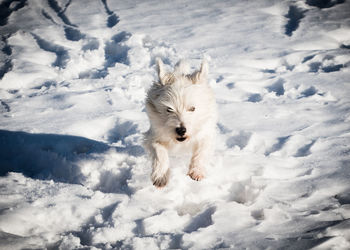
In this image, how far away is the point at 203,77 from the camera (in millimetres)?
3498

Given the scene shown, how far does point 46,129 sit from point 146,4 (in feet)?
25.3

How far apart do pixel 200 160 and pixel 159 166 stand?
1.49 ft

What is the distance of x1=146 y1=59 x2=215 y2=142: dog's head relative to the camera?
Result: 3131mm

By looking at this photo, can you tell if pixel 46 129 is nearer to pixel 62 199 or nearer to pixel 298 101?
pixel 62 199

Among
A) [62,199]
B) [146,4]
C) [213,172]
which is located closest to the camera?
[62,199]

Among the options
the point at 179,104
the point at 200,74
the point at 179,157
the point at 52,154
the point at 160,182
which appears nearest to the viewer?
the point at 160,182

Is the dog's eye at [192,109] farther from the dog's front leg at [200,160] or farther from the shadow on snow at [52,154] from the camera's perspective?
the shadow on snow at [52,154]

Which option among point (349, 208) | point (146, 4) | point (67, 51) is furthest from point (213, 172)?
point (146, 4)

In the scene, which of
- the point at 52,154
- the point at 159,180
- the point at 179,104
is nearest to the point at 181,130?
the point at 179,104

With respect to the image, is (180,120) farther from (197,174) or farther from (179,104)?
(197,174)

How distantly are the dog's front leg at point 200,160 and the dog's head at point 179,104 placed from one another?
0.56 feet

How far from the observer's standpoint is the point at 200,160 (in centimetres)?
316

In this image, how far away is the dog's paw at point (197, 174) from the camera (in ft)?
9.98

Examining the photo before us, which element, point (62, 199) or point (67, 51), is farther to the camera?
Result: point (67, 51)
